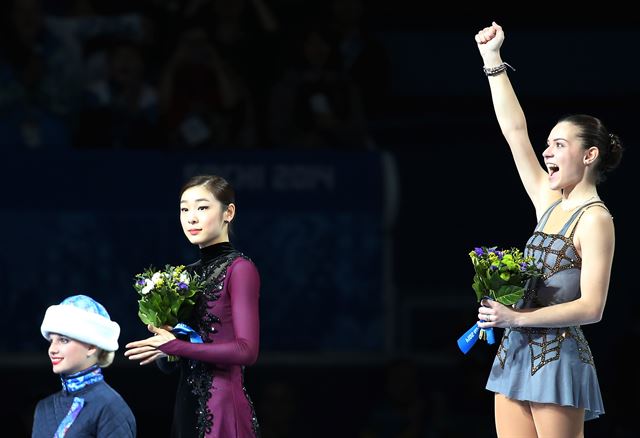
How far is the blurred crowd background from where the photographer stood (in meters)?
7.42

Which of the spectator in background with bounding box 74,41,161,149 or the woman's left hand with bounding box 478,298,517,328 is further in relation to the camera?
the spectator in background with bounding box 74,41,161,149

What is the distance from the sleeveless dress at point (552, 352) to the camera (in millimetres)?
4180

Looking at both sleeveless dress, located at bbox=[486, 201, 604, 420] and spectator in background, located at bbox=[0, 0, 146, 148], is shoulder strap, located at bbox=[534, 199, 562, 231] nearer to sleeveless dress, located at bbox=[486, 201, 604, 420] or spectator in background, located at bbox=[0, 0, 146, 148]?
sleeveless dress, located at bbox=[486, 201, 604, 420]

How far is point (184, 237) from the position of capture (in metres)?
7.47

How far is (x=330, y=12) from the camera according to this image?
938 cm

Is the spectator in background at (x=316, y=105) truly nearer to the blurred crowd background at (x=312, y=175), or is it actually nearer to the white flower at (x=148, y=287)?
the blurred crowd background at (x=312, y=175)

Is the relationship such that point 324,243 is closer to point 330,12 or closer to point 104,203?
point 104,203

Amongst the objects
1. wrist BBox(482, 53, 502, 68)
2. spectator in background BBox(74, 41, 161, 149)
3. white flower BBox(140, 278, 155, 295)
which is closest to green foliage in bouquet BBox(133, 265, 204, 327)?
white flower BBox(140, 278, 155, 295)

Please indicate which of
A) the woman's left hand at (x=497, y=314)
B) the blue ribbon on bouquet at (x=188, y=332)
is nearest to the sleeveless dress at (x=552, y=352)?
the woman's left hand at (x=497, y=314)

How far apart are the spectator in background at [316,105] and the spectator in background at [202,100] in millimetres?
225

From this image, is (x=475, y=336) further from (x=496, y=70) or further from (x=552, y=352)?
(x=496, y=70)

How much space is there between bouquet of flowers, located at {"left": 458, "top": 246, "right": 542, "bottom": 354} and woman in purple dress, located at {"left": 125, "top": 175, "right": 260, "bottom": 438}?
0.80 meters

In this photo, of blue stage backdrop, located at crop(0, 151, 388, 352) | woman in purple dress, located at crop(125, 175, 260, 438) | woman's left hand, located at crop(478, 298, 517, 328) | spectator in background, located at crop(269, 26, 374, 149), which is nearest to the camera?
woman's left hand, located at crop(478, 298, 517, 328)

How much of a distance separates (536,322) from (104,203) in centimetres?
391
